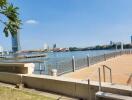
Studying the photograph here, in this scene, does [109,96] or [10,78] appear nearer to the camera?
[109,96]

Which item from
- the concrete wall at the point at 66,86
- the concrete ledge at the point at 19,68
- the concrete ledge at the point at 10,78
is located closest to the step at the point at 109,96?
the concrete wall at the point at 66,86

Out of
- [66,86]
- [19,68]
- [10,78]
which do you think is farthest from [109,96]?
[10,78]

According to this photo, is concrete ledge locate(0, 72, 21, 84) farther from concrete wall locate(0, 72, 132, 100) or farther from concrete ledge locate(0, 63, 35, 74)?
concrete ledge locate(0, 63, 35, 74)

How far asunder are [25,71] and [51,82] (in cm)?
200

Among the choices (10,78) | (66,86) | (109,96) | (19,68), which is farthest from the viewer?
(10,78)

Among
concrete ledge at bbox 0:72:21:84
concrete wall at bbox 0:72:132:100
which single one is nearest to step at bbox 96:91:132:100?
concrete wall at bbox 0:72:132:100

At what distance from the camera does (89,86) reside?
767 centimetres

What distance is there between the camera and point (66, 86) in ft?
28.0

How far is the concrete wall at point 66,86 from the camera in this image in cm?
704

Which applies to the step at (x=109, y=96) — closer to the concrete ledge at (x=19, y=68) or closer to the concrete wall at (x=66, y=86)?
the concrete wall at (x=66, y=86)

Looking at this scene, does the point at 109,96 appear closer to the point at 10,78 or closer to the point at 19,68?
the point at 19,68

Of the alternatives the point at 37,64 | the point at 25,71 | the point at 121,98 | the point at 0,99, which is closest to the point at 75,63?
the point at 37,64

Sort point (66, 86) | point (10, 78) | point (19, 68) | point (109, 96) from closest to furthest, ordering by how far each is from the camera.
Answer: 1. point (109, 96)
2. point (66, 86)
3. point (19, 68)
4. point (10, 78)

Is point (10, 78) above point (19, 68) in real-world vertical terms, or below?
below
